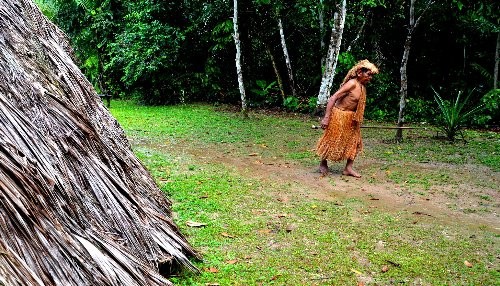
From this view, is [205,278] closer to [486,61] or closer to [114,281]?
[114,281]

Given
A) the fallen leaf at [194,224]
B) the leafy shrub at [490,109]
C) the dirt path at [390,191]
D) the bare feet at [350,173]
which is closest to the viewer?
the fallen leaf at [194,224]

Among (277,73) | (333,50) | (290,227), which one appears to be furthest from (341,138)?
(277,73)

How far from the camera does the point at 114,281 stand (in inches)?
103

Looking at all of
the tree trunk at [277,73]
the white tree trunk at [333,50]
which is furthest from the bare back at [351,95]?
the tree trunk at [277,73]

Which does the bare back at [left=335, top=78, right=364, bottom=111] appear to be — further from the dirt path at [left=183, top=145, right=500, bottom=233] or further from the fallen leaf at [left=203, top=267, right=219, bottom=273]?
the fallen leaf at [left=203, top=267, right=219, bottom=273]

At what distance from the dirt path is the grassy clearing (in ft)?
0.31

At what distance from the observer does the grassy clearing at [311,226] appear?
13.0ft

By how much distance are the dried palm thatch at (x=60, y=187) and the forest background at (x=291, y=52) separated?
957 cm

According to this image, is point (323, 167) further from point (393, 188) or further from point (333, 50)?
point (333, 50)

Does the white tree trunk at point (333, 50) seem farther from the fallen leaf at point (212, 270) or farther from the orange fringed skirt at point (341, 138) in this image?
the fallen leaf at point (212, 270)

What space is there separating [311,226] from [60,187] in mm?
2956

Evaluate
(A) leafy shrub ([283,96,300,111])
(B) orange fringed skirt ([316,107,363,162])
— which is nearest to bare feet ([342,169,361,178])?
(B) orange fringed skirt ([316,107,363,162])

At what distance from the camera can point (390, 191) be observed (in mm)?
6312

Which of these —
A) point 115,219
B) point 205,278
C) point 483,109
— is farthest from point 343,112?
point 483,109
